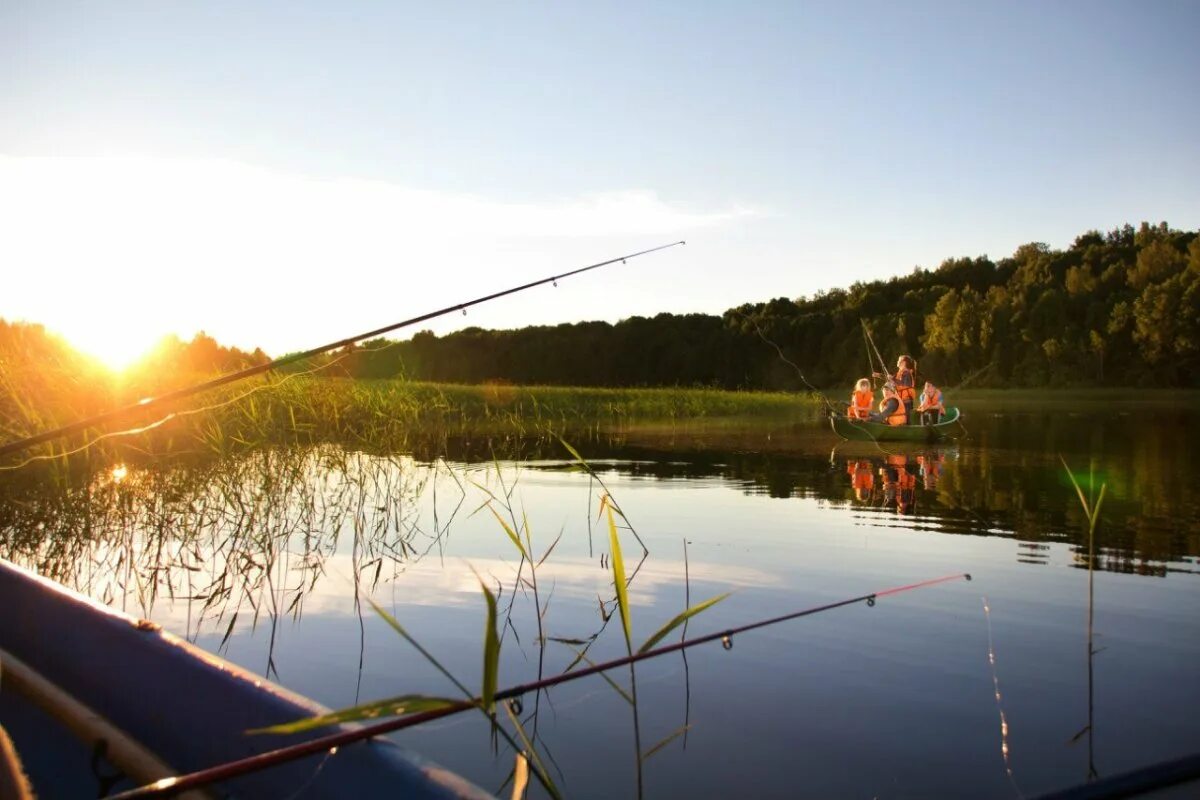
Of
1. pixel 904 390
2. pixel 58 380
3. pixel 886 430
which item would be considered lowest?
pixel 886 430

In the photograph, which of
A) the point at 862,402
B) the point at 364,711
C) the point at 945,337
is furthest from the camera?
the point at 945,337

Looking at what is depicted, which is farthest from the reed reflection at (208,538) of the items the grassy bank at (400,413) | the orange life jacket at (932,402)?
the orange life jacket at (932,402)

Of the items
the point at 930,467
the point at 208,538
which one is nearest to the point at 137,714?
the point at 208,538

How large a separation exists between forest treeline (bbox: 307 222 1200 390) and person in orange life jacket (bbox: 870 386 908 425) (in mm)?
39094

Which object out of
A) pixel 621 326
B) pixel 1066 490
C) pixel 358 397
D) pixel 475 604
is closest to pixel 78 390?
pixel 358 397

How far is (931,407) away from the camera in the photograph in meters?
19.3

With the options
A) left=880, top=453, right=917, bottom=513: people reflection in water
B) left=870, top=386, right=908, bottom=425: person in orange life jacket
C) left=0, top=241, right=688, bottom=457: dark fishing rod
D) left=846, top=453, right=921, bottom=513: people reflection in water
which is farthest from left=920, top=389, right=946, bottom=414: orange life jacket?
A: left=0, top=241, right=688, bottom=457: dark fishing rod

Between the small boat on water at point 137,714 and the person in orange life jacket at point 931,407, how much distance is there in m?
18.1

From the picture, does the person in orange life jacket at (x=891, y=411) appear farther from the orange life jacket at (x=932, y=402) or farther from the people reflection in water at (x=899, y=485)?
the people reflection in water at (x=899, y=485)

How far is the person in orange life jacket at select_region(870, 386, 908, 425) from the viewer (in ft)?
62.3

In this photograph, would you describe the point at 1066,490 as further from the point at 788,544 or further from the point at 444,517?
the point at 444,517

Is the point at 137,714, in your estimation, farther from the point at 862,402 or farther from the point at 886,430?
the point at 862,402

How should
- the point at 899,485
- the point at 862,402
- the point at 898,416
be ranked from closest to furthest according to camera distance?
the point at 899,485 < the point at 898,416 < the point at 862,402

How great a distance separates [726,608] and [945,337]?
6342 centimetres
